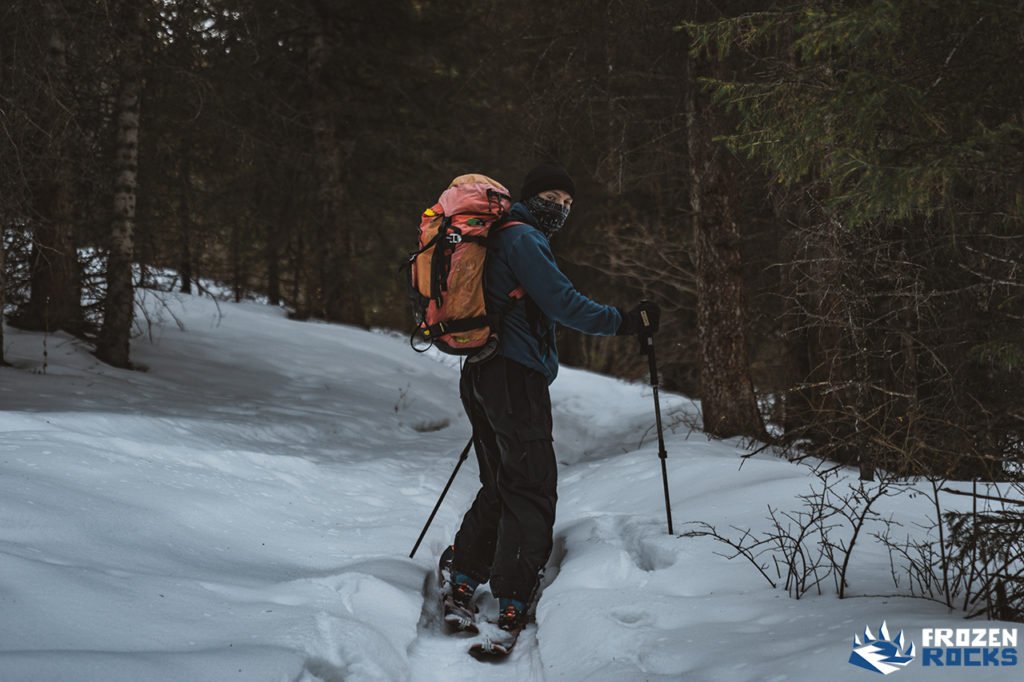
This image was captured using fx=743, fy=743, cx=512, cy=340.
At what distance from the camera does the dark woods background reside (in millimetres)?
3273

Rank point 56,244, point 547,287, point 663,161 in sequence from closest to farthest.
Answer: point 547,287 < point 56,244 < point 663,161

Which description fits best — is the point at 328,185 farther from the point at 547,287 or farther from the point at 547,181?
the point at 547,287

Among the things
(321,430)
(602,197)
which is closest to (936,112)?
(321,430)

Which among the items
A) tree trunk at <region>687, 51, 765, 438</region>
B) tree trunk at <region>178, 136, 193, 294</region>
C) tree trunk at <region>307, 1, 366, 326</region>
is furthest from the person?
tree trunk at <region>307, 1, 366, 326</region>

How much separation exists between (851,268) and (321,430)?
19.0 feet

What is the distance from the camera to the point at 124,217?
8797 mm

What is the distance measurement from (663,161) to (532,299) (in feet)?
19.3

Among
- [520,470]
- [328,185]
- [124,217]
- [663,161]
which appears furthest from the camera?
[328,185]

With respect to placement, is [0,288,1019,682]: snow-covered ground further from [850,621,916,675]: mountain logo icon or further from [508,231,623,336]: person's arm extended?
[508,231,623,336]: person's arm extended

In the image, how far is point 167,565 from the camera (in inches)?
143

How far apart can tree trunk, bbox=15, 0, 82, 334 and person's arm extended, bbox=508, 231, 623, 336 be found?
5.22m

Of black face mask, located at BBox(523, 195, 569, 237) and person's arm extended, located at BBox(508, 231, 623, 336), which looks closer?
person's arm extended, located at BBox(508, 231, 623, 336)

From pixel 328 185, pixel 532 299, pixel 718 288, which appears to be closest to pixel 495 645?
pixel 532 299

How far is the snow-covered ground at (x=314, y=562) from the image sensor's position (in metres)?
2.79
